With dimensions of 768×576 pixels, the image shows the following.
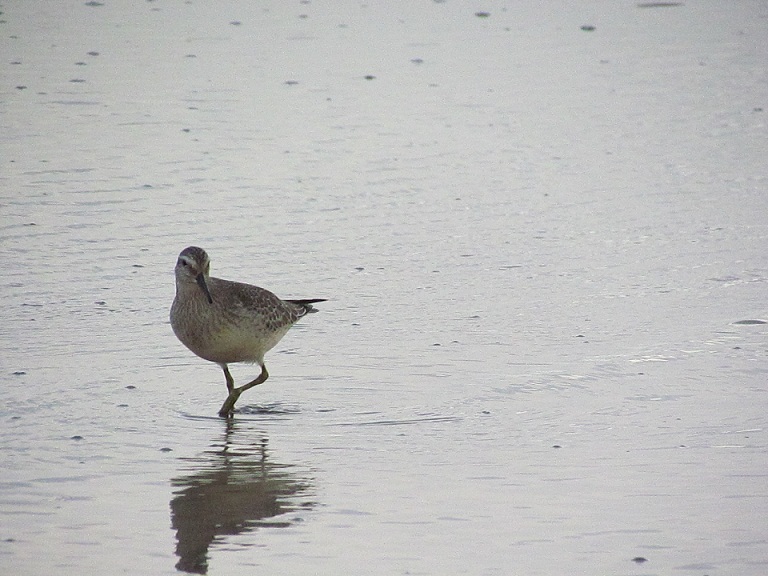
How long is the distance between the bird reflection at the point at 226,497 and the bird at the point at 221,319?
0.92 metres

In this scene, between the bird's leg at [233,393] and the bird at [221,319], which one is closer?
the bird's leg at [233,393]

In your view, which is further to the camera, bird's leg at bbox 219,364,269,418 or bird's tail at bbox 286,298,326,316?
bird's tail at bbox 286,298,326,316

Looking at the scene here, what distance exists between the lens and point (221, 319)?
854cm

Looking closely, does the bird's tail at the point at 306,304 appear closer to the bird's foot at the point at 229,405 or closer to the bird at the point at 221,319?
the bird at the point at 221,319

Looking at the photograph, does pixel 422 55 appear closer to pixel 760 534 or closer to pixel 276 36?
pixel 276 36

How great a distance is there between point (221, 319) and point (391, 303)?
6.77 ft

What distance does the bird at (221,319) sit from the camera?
8.48 m

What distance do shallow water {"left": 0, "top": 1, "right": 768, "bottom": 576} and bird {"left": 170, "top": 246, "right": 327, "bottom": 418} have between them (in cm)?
23

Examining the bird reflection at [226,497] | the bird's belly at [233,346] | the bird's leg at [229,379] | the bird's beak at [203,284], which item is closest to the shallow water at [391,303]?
the bird reflection at [226,497]

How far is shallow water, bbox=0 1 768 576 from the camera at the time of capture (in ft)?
21.2

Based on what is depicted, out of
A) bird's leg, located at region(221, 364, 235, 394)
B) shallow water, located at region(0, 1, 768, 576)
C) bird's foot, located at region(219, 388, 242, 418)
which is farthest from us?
bird's leg, located at region(221, 364, 235, 394)

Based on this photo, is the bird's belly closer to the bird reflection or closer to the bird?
the bird

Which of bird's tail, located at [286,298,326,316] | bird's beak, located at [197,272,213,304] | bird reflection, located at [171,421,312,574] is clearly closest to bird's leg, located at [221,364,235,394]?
bird's beak, located at [197,272,213,304]

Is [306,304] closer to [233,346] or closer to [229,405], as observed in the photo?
[233,346]
